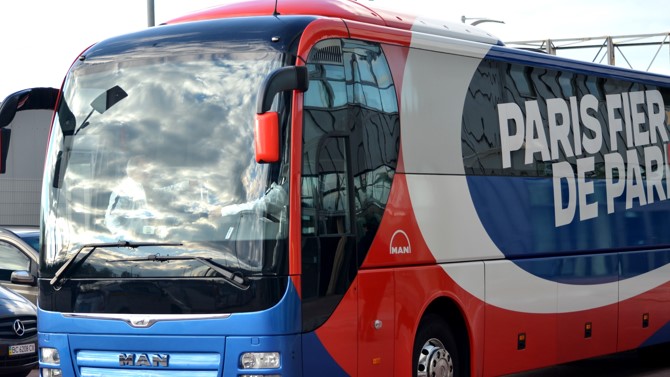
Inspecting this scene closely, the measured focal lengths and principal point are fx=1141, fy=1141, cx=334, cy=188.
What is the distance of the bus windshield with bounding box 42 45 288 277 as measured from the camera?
329 inches

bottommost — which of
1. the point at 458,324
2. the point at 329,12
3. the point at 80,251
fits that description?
the point at 458,324

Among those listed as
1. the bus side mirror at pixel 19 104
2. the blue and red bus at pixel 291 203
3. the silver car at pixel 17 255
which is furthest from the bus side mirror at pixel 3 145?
the silver car at pixel 17 255

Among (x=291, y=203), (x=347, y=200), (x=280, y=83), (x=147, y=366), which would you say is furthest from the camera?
(x=347, y=200)

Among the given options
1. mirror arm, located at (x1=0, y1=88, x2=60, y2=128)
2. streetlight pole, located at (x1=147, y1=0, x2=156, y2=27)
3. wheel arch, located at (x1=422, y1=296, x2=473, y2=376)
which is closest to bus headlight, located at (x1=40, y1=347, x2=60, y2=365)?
mirror arm, located at (x1=0, y1=88, x2=60, y2=128)

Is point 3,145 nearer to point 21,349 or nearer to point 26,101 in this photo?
point 26,101

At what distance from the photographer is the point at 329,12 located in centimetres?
962

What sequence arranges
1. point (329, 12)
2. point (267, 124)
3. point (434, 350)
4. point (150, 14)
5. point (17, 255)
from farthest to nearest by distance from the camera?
point (150, 14) < point (17, 255) < point (434, 350) < point (329, 12) < point (267, 124)

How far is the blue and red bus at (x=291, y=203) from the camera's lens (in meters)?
8.36

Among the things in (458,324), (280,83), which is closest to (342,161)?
(280,83)

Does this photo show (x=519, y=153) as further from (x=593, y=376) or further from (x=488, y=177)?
(x=593, y=376)

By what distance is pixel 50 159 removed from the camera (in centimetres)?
934

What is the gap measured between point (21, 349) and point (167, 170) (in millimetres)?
4992

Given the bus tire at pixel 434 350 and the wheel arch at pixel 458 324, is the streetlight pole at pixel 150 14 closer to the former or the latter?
the wheel arch at pixel 458 324

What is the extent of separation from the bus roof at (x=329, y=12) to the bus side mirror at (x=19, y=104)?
49.1 inches
